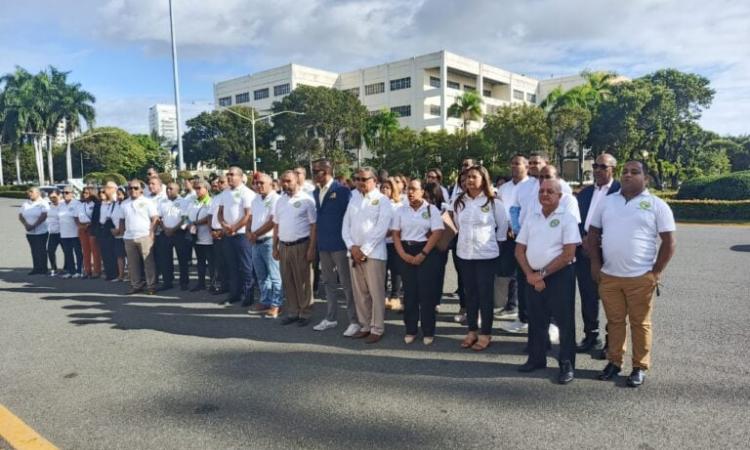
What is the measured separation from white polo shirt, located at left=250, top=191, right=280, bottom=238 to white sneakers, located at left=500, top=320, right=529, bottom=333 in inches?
129

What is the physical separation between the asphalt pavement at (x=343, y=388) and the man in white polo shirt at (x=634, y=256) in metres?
0.39

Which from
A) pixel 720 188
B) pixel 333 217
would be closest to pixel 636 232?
pixel 333 217

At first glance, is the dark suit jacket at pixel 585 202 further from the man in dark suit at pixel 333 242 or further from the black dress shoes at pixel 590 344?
the man in dark suit at pixel 333 242

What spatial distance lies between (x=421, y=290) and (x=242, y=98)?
6983 centimetres

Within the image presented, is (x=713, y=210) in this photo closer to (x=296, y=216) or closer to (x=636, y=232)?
(x=636, y=232)

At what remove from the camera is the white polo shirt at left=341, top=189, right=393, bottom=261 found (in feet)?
17.5

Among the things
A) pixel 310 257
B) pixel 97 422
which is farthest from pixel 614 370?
pixel 97 422

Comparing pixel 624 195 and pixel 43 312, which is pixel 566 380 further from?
pixel 43 312

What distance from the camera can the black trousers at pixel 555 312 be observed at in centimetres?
420

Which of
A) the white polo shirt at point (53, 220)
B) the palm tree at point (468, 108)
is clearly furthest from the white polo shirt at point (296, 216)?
the palm tree at point (468, 108)

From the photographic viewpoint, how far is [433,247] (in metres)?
5.16

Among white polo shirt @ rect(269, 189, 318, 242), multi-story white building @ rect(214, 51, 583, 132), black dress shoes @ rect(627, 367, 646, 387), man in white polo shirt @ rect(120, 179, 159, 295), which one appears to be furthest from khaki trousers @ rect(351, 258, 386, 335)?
multi-story white building @ rect(214, 51, 583, 132)

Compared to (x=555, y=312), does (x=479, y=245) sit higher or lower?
higher

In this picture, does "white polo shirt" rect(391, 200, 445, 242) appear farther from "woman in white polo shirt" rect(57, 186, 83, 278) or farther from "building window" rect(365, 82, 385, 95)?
"building window" rect(365, 82, 385, 95)
